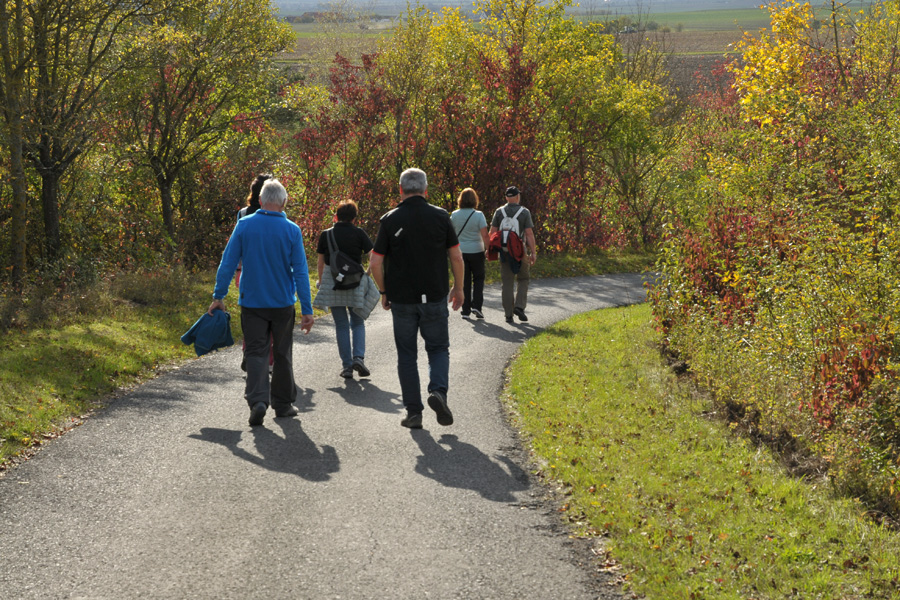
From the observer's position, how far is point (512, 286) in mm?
14281

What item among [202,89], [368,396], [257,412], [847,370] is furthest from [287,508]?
[202,89]

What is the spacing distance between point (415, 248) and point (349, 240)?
2.18 metres

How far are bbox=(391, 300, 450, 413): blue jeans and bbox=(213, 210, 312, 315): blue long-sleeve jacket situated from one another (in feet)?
2.80

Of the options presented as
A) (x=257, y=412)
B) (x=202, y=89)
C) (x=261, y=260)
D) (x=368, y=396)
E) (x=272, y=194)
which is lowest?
(x=368, y=396)

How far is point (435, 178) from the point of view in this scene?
25016 mm

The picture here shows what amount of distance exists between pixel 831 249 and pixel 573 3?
22.9 meters

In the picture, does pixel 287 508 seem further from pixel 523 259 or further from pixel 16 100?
pixel 16 100

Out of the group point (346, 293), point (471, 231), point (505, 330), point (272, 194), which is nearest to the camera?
point (272, 194)

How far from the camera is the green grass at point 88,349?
28.1ft

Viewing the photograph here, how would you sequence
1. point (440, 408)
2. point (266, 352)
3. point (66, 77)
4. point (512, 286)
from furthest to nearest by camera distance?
point (66, 77), point (512, 286), point (266, 352), point (440, 408)

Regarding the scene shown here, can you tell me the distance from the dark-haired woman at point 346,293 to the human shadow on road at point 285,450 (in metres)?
1.85

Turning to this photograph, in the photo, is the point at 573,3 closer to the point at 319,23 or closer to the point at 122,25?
the point at 122,25

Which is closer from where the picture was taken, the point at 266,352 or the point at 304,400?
the point at 266,352

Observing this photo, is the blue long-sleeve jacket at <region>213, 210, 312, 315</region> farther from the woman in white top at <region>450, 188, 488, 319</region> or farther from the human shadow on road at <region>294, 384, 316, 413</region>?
the woman in white top at <region>450, 188, 488, 319</region>
